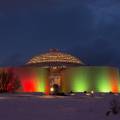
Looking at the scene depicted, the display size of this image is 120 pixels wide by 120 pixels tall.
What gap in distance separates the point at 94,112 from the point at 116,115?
1.22m

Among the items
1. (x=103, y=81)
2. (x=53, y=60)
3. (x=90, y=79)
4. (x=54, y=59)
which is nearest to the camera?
(x=90, y=79)

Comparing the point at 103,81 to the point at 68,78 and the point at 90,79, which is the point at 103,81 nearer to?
the point at 90,79

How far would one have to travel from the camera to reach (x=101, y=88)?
5741 centimetres

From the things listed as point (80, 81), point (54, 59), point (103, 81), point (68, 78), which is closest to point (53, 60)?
point (54, 59)

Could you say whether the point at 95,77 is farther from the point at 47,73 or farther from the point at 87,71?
the point at 47,73

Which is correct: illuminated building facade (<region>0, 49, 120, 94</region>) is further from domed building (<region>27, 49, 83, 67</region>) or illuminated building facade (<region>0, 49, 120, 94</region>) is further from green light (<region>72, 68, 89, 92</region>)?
domed building (<region>27, 49, 83, 67</region>)

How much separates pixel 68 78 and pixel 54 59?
6.56 m

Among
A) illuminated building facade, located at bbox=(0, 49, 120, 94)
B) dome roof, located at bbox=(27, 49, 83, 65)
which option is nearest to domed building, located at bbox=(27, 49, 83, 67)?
dome roof, located at bbox=(27, 49, 83, 65)

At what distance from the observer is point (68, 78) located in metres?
59.0

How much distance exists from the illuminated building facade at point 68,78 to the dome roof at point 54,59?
8.70ft

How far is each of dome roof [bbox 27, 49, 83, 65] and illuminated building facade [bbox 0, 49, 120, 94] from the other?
2.65 m

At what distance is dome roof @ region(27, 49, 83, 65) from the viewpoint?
210ft

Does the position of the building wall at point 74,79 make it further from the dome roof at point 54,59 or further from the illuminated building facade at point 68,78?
the dome roof at point 54,59

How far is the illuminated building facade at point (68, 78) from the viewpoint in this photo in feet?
189
